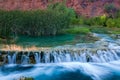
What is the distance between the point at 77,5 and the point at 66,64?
109 ft

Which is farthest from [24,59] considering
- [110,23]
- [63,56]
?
[110,23]

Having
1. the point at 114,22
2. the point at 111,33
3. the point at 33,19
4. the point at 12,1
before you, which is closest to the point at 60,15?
the point at 33,19

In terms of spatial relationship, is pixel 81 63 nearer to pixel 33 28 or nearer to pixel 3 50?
pixel 3 50

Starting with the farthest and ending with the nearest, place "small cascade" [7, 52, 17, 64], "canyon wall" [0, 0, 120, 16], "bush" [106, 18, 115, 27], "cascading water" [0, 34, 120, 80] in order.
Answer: "canyon wall" [0, 0, 120, 16] < "bush" [106, 18, 115, 27] < "small cascade" [7, 52, 17, 64] < "cascading water" [0, 34, 120, 80]

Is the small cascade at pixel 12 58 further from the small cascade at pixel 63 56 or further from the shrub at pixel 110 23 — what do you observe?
the shrub at pixel 110 23

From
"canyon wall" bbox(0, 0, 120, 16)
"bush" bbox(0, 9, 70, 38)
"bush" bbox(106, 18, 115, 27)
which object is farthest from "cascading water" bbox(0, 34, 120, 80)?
"canyon wall" bbox(0, 0, 120, 16)

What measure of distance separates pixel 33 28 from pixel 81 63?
33.6 feet

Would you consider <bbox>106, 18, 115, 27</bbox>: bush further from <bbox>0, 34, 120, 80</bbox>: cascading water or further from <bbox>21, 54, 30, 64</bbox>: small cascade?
<bbox>21, 54, 30, 64</bbox>: small cascade

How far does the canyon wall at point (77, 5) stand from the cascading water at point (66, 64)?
27.3 m

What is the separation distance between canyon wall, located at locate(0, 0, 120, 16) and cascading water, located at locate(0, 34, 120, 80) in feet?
89.4

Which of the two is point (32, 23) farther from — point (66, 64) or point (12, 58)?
point (66, 64)

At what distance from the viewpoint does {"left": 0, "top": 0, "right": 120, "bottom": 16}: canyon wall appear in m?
50.3

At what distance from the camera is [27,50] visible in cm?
2059

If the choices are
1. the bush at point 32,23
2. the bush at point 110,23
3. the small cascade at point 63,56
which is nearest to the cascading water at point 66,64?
the small cascade at point 63,56
